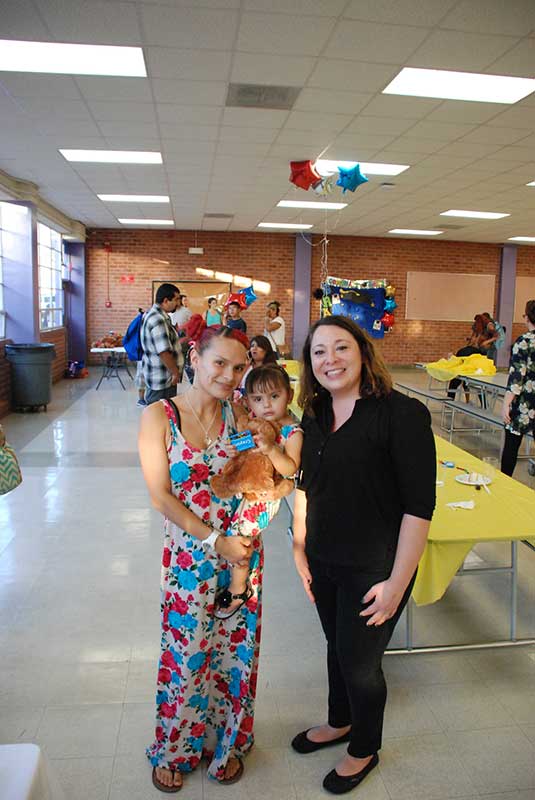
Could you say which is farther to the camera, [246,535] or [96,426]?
[96,426]

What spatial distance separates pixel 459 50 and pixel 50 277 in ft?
30.9

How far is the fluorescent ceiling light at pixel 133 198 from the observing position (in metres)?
9.08

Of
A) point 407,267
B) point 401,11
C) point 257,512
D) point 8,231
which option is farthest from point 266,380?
point 407,267

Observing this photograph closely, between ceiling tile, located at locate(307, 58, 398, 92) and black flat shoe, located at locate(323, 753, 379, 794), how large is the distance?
4093 millimetres

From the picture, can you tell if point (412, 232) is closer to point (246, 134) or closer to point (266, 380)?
point (246, 134)

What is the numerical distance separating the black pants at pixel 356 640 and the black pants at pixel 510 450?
3577 mm

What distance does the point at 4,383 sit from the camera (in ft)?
25.3

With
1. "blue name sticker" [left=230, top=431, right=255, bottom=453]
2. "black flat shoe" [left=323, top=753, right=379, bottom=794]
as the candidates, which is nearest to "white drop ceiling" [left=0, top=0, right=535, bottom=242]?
"blue name sticker" [left=230, top=431, right=255, bottom=453]

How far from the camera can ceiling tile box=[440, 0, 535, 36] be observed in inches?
130

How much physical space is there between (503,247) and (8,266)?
10761mm

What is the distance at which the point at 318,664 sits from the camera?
8.41 ft

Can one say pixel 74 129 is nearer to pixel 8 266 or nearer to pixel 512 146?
pixel 8 266

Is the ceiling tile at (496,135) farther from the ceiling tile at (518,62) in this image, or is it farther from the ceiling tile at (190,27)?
the ceiling tile at (190,27)

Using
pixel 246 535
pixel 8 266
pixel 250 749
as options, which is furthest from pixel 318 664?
pixel 8 266
